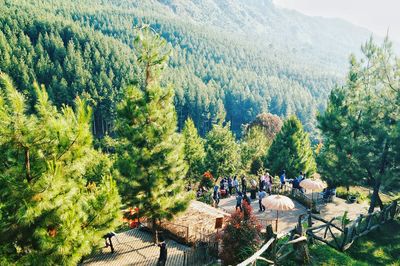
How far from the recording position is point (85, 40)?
420ft

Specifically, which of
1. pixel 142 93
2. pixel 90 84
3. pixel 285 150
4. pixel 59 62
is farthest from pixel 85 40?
pixel 142 93

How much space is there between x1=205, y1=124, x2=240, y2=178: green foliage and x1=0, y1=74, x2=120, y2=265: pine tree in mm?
26961

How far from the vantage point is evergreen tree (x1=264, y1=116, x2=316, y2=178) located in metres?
34.0

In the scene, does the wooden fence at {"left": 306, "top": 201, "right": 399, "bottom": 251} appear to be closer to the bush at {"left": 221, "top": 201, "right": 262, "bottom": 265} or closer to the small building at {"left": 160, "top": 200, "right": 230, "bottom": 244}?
the bush at {"left": 221, "top": 201, "right": 262, "bottom": 265}

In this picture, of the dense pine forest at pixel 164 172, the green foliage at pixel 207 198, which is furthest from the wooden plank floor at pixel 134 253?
the green foliage at pixel 207 198

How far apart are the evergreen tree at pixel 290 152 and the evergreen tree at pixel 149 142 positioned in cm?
2018

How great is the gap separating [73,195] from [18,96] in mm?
2954

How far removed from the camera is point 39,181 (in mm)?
7691

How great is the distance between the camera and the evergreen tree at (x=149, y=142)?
1567cm

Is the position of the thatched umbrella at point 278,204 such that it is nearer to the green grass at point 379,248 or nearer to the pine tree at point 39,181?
the green grass at point 379,248

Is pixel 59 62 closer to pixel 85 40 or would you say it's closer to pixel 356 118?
pixel 85 40

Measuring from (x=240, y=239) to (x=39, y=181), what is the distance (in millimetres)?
6981

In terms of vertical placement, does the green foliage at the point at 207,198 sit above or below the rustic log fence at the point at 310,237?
below

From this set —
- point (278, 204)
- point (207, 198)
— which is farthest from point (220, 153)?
point (278, 204)
